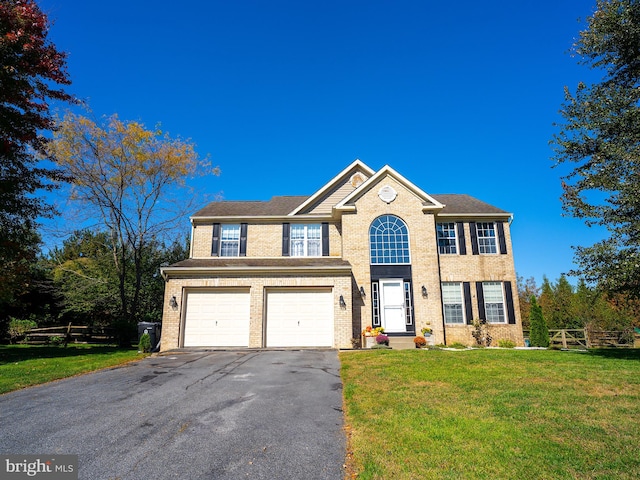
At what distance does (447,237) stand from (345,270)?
252 inches

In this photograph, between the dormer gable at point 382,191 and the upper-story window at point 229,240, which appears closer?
the dormer gable at point 382,191

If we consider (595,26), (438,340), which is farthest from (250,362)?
(595,26)

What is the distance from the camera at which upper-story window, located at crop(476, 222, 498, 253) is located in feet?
58.7

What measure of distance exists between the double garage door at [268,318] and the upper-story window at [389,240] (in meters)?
3.34

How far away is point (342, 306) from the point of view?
15.1 m

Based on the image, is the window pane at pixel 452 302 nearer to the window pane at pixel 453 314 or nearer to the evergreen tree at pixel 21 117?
the window pane at pixel 453 314

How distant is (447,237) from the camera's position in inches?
711

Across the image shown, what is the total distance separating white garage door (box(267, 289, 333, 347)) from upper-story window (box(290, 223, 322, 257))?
3029 mm

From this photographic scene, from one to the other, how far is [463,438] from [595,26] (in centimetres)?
1440

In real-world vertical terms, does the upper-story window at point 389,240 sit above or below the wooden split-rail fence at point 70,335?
above

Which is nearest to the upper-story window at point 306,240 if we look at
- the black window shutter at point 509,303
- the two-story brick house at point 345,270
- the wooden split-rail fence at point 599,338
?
the two-story brick house at point 345,270

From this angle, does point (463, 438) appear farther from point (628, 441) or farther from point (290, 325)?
point (290, 325)

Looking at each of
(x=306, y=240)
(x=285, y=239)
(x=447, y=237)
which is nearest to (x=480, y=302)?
(x=447, y=237)

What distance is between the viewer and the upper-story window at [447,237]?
17878 millimetres
